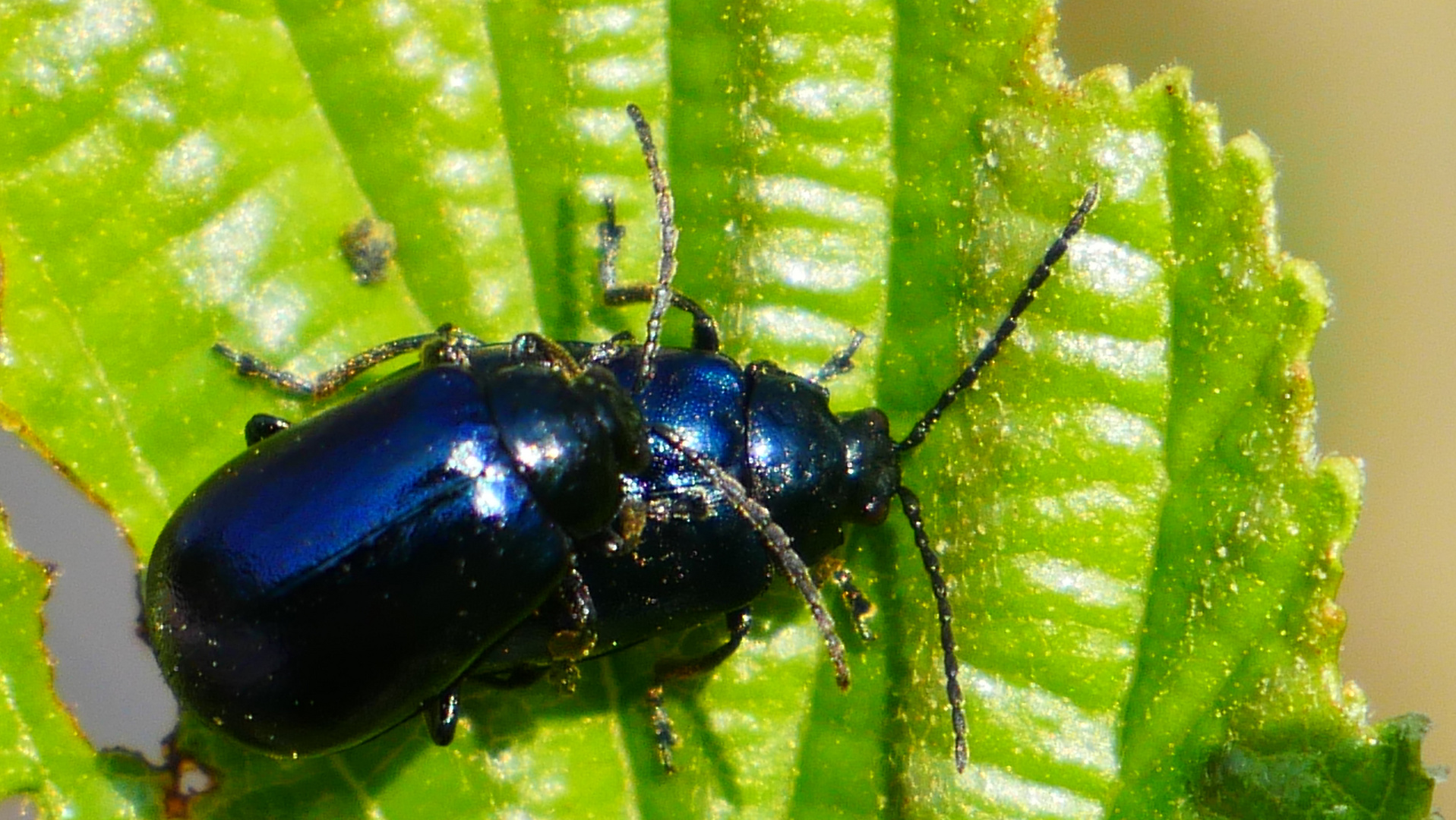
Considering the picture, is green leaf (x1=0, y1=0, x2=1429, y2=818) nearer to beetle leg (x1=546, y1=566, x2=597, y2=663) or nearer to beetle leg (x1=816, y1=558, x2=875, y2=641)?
beetle leg (x1=816, y1=558, x2=875, y2=641)

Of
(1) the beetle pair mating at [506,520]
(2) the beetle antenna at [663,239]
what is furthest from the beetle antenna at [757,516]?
(2) the beetle antenna at [663,239]

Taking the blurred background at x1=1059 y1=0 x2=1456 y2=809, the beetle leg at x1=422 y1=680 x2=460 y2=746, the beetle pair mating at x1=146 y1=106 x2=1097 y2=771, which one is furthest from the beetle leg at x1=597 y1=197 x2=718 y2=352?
the blurred background at x1=1059 y1=0 x2=1456 y2=809

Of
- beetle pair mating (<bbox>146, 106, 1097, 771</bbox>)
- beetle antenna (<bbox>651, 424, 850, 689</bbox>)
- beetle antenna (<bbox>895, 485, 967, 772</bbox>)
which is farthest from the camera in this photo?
beetle antenna (<bbox>651, 424, 850, 689</bbox>)

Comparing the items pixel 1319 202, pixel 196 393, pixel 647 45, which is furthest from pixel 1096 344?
pixel 1319 202

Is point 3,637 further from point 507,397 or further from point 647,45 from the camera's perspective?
point 647,45

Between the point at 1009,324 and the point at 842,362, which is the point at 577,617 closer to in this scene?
the point at 842,362

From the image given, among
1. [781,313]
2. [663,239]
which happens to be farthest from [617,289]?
[781,313]

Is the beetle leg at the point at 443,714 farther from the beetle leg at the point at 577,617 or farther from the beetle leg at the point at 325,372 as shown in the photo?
the beetle leg at the point at 325,372
